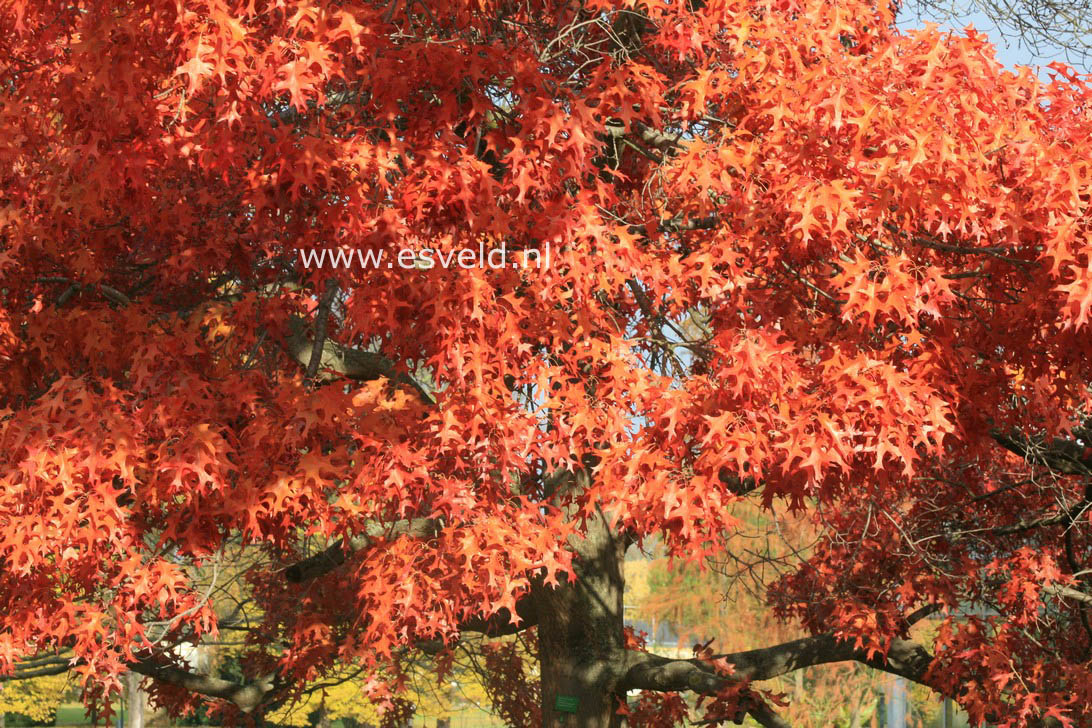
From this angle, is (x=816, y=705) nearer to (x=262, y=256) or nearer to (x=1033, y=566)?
(x=1033, y=566)

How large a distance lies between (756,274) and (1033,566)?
12.9 ft

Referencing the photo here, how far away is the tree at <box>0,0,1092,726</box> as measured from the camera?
16.3 ft

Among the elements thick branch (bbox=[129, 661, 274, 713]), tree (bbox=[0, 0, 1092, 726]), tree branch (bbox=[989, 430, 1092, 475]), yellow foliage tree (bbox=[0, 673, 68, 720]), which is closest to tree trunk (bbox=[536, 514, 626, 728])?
tree (bbox=[0, 0, 1092, 726])

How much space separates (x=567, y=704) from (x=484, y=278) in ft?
15.3

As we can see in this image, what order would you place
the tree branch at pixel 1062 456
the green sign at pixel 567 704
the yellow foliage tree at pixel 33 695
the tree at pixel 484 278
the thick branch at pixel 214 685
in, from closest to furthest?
the tree at pixel 484 278
the tree branch at pixel 1062 456
the green sign at pixel 567 704
the thick branch at pixel 214 685
the yellow foliage tree at pixel 33 695

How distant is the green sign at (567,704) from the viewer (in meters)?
8.86

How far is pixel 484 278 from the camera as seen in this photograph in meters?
5.41

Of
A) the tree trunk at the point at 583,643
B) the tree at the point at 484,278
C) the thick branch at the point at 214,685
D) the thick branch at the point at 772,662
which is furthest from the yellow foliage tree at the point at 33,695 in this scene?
the tree at the point at 484,278

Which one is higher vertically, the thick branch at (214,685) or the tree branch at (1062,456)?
the tree branch at (1062,456)

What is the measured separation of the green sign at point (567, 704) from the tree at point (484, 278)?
2743 mm

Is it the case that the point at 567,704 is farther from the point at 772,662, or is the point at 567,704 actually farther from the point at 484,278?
the point at 484,278

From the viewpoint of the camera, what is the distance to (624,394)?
5582 mm

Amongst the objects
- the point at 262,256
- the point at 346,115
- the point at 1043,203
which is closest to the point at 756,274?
the point at 1043,203

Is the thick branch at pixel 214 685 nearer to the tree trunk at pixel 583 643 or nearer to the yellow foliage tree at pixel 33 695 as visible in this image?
the tree trunk at pixel 583 643
